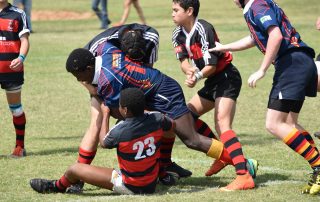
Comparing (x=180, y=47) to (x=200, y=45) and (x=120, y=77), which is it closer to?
(x=200, y=45)

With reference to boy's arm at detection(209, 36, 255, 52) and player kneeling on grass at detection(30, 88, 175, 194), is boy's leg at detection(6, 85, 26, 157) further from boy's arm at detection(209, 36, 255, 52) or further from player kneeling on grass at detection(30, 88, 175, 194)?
boy's arm at detection(209, 36, 255, 52)

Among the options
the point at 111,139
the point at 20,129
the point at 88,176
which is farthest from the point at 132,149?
the point at 20,129

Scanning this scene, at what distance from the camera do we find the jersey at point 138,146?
7191 mm

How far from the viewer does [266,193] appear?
7.30 m

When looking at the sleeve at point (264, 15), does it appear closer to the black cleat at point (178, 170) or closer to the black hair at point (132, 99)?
the black hair at point (132, 99)

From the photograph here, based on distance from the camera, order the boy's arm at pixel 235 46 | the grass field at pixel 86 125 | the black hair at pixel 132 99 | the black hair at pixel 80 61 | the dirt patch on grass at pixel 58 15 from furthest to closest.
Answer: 1. the dirt patch on grass at pixel 58 15
2. the boy's arm at pixel 235 46
3. the grass field at pixel 86 125
4. the black hair at pixel 80 61
5. the black hair at pixel 132 99

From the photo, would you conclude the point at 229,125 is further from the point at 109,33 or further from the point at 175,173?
the point at 109,33

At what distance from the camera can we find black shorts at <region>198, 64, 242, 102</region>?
803cm

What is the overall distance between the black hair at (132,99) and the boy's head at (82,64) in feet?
1.45

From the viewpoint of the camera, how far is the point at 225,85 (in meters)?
8.05

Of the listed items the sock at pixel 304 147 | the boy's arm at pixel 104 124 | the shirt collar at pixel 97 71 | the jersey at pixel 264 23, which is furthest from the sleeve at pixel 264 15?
the boy's arm at pixel 104 124

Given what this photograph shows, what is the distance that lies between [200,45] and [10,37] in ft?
9.24

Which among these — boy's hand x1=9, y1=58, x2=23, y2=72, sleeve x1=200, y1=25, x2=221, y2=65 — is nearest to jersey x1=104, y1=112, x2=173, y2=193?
sleeve x1=200, y1=25, x2=221, y2=65

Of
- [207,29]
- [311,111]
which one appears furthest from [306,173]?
[311,111]
